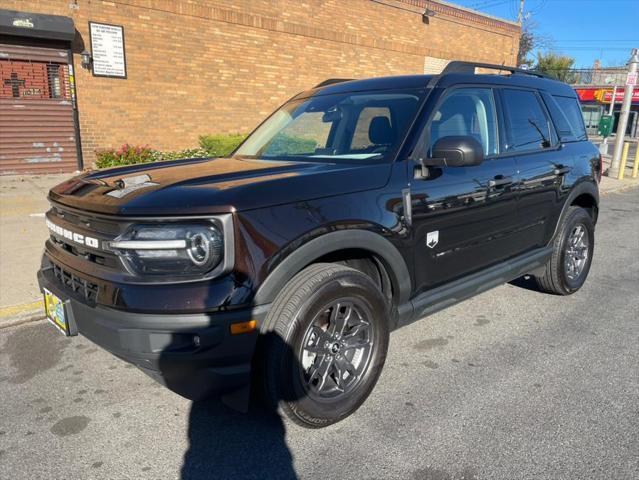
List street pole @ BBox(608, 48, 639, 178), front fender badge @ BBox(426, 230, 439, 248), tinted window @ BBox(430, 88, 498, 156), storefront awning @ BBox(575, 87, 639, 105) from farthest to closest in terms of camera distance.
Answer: storefront awning @ BBox(575, 87, 639, 105) < street pole @ BBox(608, 48, 639, 178) < tinted window @ BBox(430, 88, 498, 156) < front fender badge @ BBox(426, 230, 439, 248)

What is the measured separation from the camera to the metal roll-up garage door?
1067cm

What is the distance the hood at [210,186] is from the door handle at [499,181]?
0.97 m

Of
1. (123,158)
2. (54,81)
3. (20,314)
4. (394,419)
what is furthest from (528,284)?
(54,81)

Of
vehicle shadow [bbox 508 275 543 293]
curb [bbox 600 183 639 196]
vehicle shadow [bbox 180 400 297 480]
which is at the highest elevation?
vehicle shadow [bbox 508 275 543 293]

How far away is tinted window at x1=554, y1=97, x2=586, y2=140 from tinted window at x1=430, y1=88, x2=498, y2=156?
50.2 inches

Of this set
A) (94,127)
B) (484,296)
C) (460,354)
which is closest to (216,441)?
(460,354)

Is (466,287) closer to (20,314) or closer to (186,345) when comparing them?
(186,345)

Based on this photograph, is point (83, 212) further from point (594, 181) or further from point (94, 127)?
point (94, 127)

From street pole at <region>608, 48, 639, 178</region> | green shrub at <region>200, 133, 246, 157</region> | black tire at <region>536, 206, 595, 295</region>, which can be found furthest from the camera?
street pole at <region>608, 48, 639, 178</region>

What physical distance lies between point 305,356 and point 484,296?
281 centimetres

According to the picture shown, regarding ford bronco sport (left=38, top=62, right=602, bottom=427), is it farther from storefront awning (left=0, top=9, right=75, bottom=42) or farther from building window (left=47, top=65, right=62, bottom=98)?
building window (left=47, top=65, right=62, bottom=98)

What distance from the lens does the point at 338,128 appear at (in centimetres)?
385

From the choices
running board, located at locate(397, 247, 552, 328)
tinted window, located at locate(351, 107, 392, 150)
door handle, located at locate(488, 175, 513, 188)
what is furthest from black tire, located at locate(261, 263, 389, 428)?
door handle, located at locate(488, 175, 513, 188)

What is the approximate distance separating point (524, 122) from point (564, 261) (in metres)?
1.37
